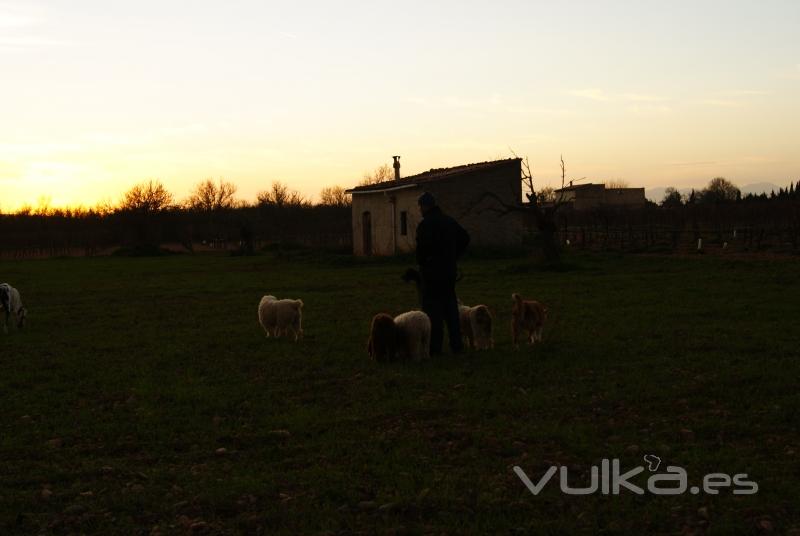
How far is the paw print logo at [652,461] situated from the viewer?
20.0 ft

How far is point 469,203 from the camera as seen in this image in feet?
121

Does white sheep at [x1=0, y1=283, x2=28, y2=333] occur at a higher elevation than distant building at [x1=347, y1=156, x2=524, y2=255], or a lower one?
lower

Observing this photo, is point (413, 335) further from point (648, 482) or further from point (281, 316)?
point (648, 482)

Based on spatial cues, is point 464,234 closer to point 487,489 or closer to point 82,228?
Answer: point 487,489

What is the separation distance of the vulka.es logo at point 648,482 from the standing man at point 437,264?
5070mm

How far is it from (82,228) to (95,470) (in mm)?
77432

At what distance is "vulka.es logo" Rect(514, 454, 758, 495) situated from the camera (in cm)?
562

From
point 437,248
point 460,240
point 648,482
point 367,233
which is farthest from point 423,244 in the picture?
point 367,233

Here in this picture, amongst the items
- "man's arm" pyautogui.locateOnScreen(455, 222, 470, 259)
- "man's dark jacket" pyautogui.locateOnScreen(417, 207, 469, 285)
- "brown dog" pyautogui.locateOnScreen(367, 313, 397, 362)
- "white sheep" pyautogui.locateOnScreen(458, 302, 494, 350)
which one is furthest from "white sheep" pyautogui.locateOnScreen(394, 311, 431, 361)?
"man's arm" pyautogui.locateOnScreen(455, 222, 470, 259)

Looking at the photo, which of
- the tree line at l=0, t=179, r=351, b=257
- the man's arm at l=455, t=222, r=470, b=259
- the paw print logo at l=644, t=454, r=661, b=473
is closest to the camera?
the paw print logo at l=644, t=454, r=661, b=473

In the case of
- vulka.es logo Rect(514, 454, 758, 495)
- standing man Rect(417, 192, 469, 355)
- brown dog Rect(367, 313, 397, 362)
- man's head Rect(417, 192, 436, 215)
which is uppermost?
man's head Rect(417, 192, 436, 215)

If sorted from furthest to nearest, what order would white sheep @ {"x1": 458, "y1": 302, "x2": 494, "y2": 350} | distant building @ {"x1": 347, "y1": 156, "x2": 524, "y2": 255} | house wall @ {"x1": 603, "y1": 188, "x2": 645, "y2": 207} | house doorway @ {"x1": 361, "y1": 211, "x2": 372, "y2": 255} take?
1. house wall @ {"x1": 603, "y1": 188, "x2": 645, "y2": 207}
2. house doorway @ {"x1": 361, "y1": 211, "x2": 372, "y2": 255}
3. distant building @ {"x1": 347, "y1": 156, "x2": 524, "y2": 255}
4. white sheep @ {"x1": 458, "y1": 302, "x2": 494, "y2": 350}

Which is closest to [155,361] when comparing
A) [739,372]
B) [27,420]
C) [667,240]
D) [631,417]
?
[27,420]

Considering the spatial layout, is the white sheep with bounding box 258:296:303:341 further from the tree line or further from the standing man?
the tree line
